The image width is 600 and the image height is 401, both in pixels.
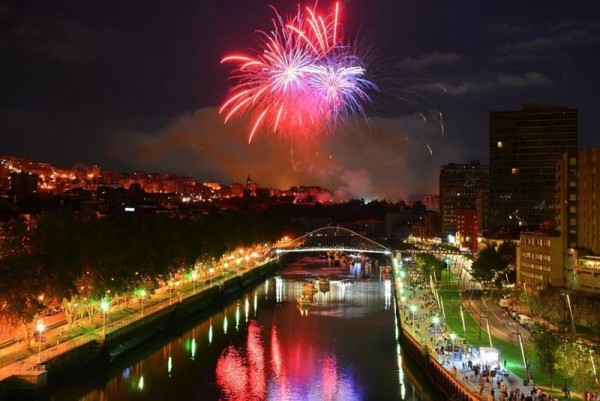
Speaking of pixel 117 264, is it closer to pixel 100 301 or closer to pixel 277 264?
pixel 100 301

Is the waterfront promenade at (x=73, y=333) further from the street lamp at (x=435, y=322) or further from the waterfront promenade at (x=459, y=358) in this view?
the street lamp at (x=435, y=322)

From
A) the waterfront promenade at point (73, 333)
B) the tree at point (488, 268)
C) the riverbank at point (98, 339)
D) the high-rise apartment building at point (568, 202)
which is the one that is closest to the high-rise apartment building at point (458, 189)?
the tree at point (488, 268)

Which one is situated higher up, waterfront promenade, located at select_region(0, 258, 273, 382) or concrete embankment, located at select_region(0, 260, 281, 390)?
waterfront promenade, located at select_region(0, 258, 273, 382)

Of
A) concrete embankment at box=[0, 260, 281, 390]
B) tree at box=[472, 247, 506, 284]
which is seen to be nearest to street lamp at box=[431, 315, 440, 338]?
concrete embankment at box=[0, 260, 281, 390]

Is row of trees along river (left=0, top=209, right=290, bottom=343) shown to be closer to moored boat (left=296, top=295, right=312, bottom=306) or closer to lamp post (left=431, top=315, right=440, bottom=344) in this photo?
moored boat (left=296, top=295, right=312, bottom=306)

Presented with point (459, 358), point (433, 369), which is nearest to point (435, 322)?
point (433, 369)

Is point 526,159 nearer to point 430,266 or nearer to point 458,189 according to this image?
point 430,266
